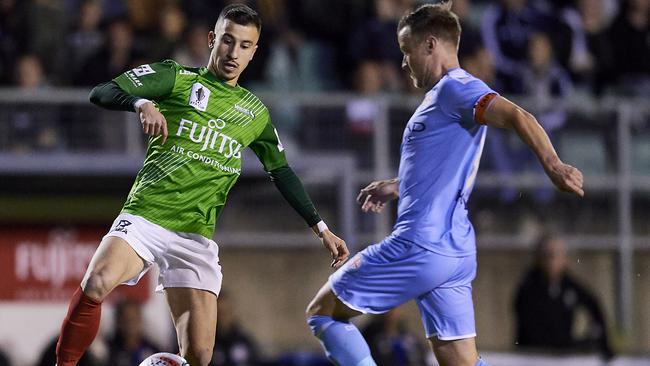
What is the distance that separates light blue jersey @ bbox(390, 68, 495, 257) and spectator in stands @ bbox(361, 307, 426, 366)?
4.33 metres

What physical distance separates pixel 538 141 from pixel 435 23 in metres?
1.02

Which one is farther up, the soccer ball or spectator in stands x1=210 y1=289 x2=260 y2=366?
the soccer ball

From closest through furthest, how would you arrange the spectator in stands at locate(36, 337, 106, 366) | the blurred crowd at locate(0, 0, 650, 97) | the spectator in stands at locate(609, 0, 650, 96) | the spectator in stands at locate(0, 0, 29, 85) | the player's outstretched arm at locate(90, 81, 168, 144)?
the player's outstretched arm at locate(90, 81, 168, 144) < the spectator in stands at locate(36, 337, 106, 366) < the spectator in stands at locate(0, 0, 29, 85) < the blurred crowd at locate(0, 0, 650, 97) < the spectator in stands at locate(609, 0, 650, 96)

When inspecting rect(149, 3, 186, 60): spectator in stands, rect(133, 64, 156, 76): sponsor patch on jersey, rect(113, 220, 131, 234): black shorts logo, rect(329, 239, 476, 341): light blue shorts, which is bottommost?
rect(329, 239, 476, 341): light blue shorts

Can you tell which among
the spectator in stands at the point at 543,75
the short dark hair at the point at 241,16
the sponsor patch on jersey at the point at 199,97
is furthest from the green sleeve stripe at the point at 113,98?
the spectator in stands at the point at 543,75

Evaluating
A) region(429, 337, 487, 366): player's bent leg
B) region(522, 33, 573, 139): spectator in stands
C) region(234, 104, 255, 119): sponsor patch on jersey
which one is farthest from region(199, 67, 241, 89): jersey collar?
region(522, 33, 573, 139): spectator in stands

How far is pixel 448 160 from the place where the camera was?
22.9ft

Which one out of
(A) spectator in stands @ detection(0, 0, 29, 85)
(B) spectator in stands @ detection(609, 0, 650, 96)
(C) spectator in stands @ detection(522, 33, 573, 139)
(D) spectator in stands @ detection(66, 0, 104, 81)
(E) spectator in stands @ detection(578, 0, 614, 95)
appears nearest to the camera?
(A) spectator in stands @ detection(0, 0, 29, 85)

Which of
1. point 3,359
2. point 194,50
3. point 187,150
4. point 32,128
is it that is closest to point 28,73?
point 32,128

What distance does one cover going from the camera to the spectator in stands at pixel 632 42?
46.5ft

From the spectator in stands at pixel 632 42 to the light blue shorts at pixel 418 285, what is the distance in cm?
752

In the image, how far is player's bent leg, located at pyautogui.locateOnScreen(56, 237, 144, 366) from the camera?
703 cm

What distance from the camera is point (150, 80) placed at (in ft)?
Result: 23.7

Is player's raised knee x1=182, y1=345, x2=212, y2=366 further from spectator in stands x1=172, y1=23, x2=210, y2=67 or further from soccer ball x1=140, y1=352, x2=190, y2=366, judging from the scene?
spectator in stands x1=172, y1=23, x2=210, y2=67
